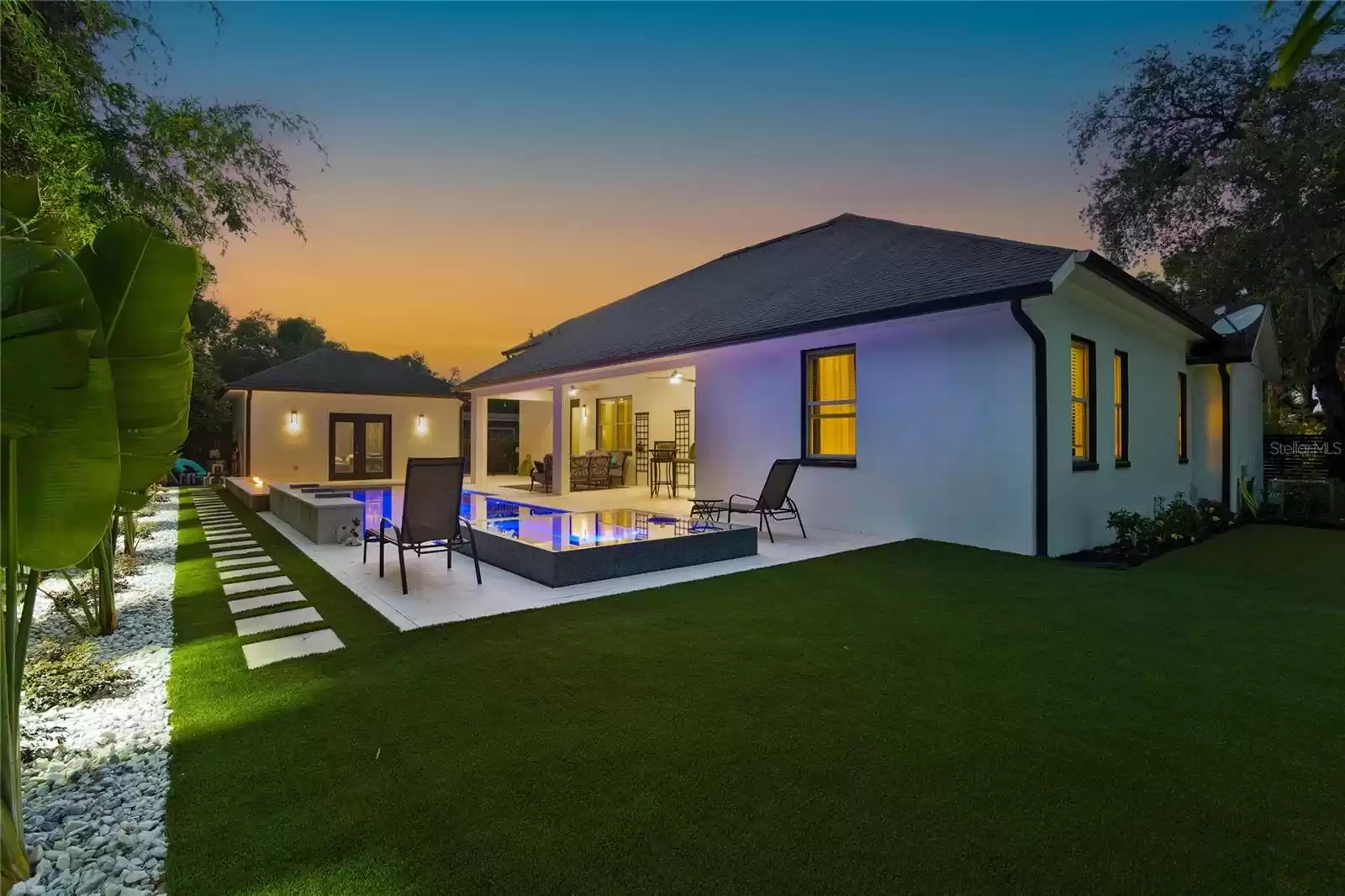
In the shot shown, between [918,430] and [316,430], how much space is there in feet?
57.8

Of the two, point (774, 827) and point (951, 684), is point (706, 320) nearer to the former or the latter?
point (951, 684)

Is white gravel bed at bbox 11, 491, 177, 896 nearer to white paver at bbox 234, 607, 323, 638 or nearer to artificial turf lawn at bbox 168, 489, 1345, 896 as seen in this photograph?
artificial turf lawn at bbox 168, 489, 1345, 896

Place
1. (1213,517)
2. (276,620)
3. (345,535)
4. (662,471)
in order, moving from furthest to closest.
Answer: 1. (662,471)
2. (1213,517)
3. (345,535)
4. (276,620)

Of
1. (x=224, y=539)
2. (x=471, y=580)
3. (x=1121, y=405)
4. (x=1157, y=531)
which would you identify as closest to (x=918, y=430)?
(x=1121, y=405)

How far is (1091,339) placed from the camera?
857 cm

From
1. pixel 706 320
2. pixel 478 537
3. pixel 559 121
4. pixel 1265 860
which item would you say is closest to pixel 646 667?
pixel 1265 860

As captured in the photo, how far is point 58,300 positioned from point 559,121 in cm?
1178

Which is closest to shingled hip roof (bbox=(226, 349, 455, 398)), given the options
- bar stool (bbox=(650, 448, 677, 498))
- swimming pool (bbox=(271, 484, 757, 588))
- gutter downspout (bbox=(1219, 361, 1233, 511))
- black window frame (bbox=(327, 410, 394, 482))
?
black window frame (bbox=(327, 410, 394, 482))

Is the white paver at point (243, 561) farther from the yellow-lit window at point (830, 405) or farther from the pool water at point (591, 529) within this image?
the yellow-lit window at point (830, 405)

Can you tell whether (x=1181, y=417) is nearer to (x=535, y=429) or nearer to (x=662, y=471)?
(x=662, y=471)

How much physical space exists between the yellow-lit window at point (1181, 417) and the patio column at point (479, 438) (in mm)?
15702

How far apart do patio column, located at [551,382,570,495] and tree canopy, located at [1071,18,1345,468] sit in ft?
47.3

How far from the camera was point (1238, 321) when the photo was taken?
1248 cm

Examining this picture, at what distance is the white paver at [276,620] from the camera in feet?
15.8
